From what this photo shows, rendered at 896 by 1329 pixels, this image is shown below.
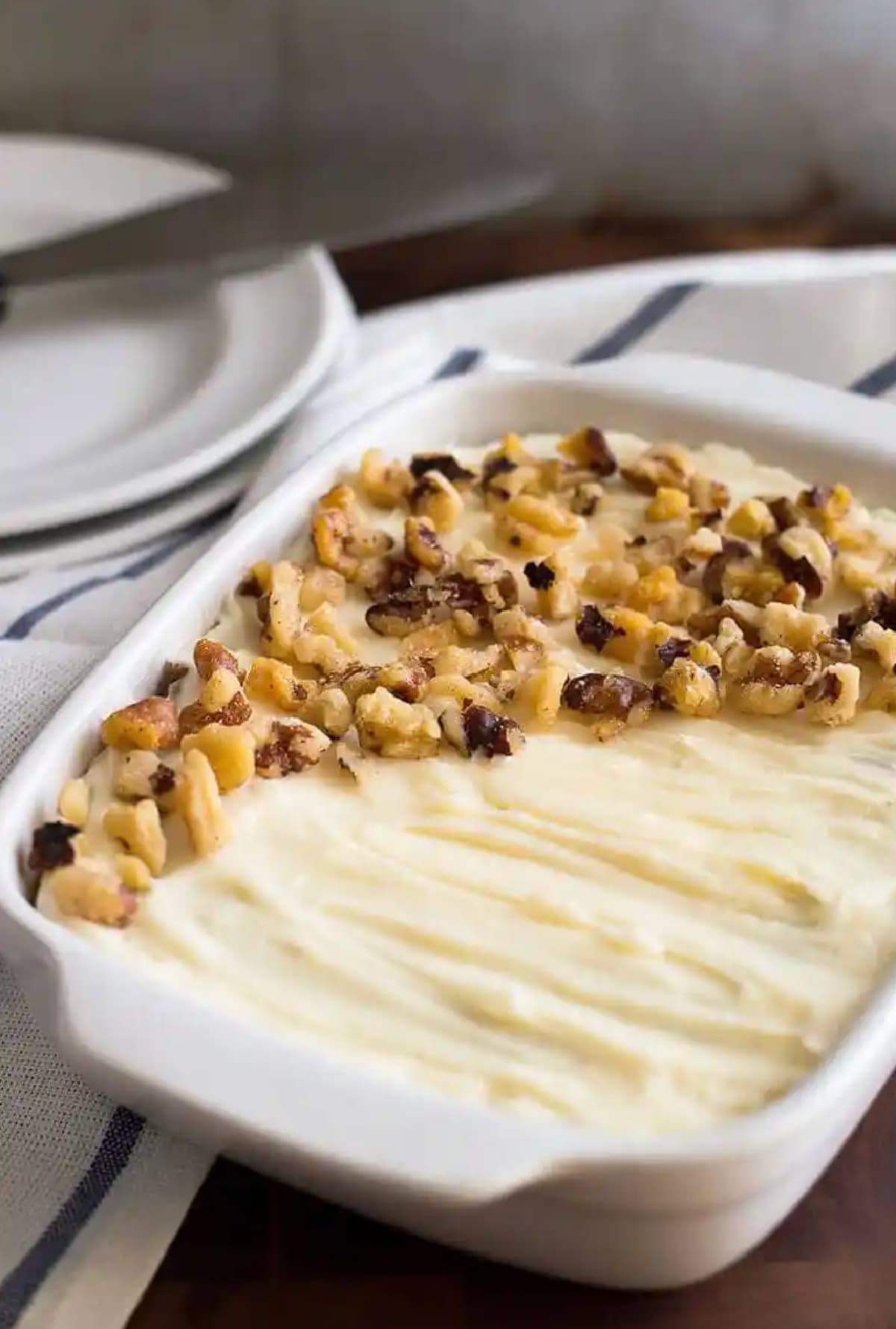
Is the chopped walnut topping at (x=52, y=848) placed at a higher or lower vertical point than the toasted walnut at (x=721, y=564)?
higher

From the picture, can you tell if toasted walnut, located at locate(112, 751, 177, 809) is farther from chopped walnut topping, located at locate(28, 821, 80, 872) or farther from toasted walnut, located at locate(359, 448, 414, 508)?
toasted walnut, located at locate(359, 448, 414, 508)

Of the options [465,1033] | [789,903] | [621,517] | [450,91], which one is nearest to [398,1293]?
[465,1033]

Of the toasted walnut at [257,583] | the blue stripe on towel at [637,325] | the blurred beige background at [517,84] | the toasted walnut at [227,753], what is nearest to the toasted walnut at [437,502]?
the toasted walnut at [257,583]

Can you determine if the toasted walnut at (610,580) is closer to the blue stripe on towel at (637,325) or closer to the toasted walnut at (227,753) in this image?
the toasted walnut at (227,753)

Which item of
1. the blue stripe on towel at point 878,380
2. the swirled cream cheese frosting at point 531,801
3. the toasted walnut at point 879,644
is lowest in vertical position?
the blue stripe on towel at point 878,380

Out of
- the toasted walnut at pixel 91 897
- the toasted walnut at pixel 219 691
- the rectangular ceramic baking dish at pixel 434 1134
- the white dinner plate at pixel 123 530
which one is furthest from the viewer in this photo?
the white dinner plate at pixel 123 530

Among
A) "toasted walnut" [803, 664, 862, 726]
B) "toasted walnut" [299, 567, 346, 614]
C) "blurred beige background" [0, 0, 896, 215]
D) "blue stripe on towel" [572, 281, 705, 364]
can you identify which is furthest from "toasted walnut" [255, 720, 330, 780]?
"blurred beige background" [0, 0, 896, 215]

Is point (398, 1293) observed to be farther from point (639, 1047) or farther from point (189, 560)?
point (189, 560)
